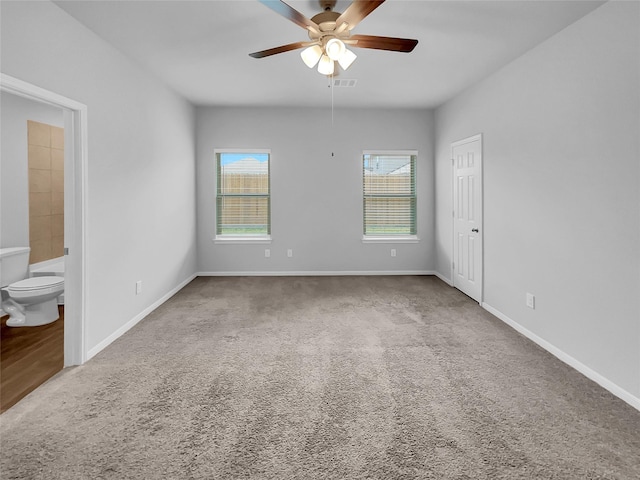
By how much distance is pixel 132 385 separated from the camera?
2.60 metres

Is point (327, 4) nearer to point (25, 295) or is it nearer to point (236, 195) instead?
point (25, 295)

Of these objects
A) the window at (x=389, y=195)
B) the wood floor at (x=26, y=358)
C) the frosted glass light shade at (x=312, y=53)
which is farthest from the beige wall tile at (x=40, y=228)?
the window at (x=389, y=195)

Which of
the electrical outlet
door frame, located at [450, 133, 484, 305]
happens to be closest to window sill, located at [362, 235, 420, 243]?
door frame, located at [450, 133, 484, 305]

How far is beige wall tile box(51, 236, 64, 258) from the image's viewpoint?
4.87 meters

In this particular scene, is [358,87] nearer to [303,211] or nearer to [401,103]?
[401,103]

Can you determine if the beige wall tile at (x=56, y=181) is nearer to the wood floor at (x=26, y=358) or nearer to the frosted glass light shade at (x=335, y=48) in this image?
the wood floor at (x=26, y=358)

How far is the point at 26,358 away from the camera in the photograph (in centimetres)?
307

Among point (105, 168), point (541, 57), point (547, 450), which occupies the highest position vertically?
point (541, 57)

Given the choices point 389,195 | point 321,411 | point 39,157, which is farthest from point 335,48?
point 39,157

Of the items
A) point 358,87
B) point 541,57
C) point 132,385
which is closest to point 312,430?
point 132,385

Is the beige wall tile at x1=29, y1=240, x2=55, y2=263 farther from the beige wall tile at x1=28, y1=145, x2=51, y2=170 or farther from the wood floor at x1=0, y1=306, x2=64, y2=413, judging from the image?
the beige wall tile at x1=28, y1=145, x2=51, y2=170

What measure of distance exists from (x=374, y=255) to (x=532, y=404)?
13.3ft

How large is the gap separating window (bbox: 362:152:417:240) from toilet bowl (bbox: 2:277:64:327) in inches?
170

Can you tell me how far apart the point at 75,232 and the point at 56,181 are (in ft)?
8.67
